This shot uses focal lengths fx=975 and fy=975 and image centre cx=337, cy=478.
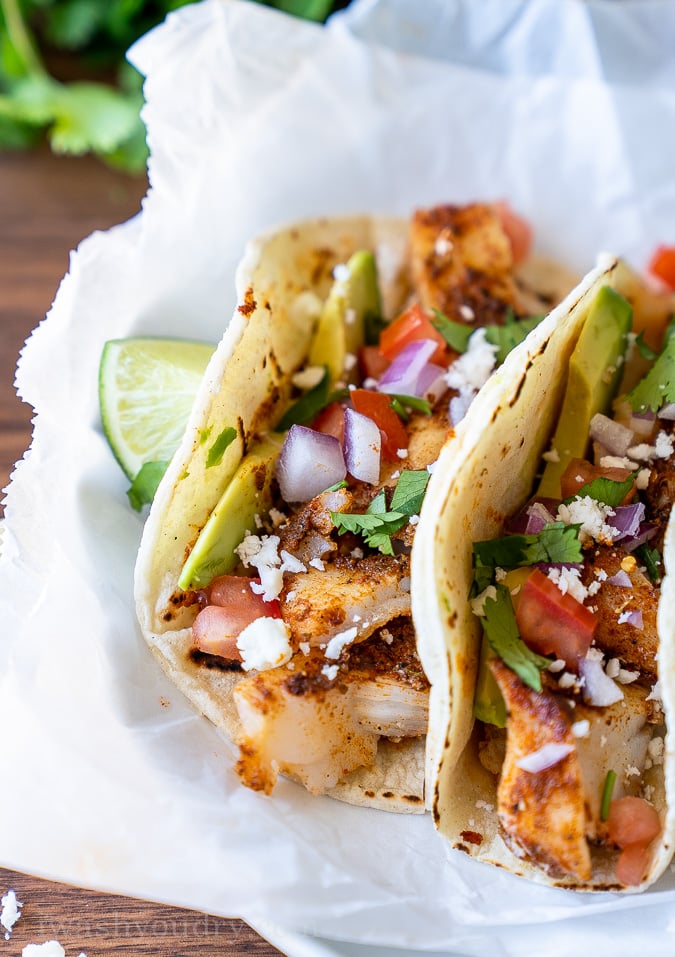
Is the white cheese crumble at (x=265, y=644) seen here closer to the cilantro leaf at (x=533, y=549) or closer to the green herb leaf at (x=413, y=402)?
the cilantro leaf at (x=533, y=549)

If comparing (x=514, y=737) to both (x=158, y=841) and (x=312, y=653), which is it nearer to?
(x=312, y=653)

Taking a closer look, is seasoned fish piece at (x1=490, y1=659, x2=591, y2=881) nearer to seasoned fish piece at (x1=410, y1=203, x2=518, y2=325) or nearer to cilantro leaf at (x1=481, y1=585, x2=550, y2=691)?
cilantro leaf at (x1=481, y1=585, x2=550, y2=691)

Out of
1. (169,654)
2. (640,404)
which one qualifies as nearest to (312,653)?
(169,654)

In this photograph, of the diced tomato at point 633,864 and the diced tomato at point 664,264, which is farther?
the diced tomato at point 664,264

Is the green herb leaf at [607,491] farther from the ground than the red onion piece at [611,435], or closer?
closer

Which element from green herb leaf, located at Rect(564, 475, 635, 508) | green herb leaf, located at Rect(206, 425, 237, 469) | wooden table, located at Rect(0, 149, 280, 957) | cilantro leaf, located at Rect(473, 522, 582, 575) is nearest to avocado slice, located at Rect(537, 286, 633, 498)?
green herb leaf, located at Rect(564, 475, 635, 508)

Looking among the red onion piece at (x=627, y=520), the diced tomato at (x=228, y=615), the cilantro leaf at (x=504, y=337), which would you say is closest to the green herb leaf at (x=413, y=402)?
the cilantro leaf at (x=504, y=337)
